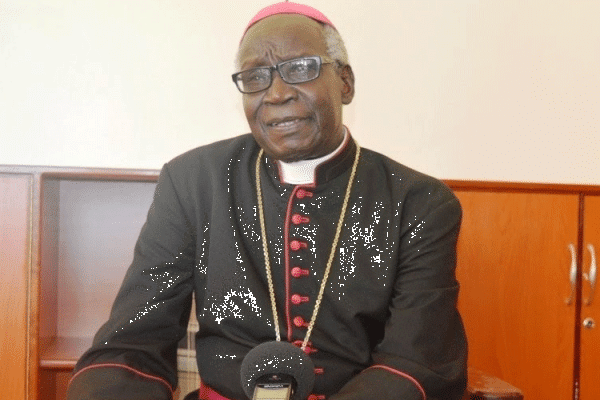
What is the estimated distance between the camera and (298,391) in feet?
4.91

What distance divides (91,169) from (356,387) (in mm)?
1435

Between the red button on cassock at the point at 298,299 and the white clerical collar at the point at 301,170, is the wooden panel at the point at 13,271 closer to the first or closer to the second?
the white clerical collar at the point at 301,170

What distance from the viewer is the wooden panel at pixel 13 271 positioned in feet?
8.85

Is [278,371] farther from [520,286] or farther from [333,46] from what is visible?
[520,286]

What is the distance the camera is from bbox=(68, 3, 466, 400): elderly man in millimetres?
1934

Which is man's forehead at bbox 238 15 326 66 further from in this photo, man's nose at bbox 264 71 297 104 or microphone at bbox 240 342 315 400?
microphone at bbox 240 342 315 400

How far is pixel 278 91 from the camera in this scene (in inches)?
77.5

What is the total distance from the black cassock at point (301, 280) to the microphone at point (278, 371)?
370 millimetres

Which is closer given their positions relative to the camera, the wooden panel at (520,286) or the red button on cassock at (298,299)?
the red button on cassock at (298,299)

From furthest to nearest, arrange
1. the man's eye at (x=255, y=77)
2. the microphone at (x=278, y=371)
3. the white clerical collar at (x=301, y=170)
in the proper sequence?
the white clerical collar at (x=301, y=170) < the man's eye at (x=255, y=77) < the microphone at (x=278, y=371)

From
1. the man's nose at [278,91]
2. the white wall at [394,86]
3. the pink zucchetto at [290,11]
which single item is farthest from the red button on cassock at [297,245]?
the white wall at [394,86]

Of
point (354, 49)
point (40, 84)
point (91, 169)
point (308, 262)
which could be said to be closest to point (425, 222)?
point (308, 262)

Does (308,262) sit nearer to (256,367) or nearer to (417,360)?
(417,360)

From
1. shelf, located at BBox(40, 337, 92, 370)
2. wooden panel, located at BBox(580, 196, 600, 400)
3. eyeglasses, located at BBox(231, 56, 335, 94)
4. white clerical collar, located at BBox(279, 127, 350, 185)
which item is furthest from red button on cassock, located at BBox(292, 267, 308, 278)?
wooden panel, located at BBox(580, 196, 600, 400)
